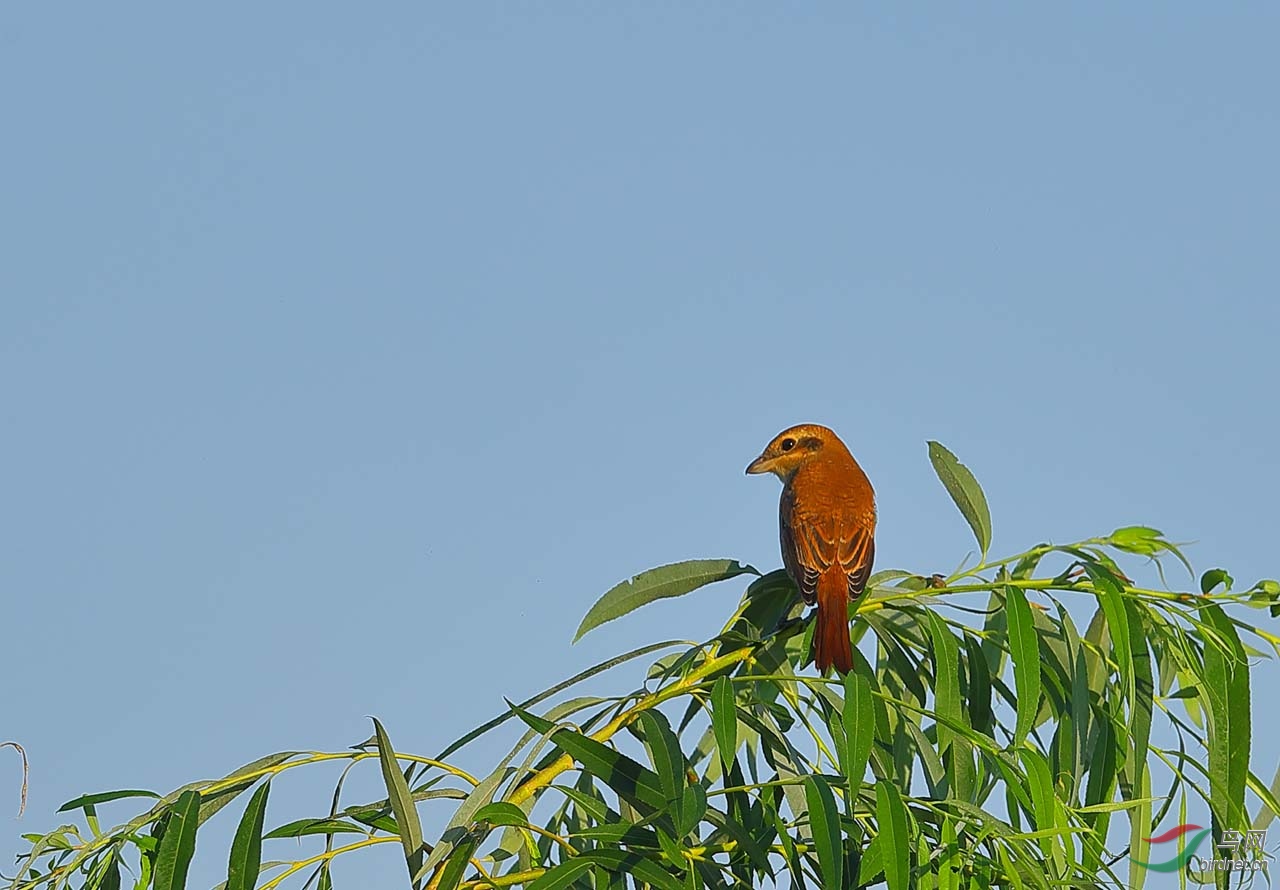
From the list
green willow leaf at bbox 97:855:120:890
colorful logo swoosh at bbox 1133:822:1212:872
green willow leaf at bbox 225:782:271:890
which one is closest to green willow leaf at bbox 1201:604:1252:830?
colorful logo swoosh at bbox 1133:822:1212:872

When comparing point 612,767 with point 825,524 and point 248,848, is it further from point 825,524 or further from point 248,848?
point 825,524

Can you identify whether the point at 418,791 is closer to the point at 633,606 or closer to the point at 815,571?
the point at 633,606

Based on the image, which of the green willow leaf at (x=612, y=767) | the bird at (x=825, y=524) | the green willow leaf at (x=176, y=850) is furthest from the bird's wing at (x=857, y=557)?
the green willow leaf at (x=176, y=850)

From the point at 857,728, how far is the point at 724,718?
22cm

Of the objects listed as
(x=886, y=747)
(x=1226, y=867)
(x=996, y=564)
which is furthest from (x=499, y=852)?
(x=1226, y=867)

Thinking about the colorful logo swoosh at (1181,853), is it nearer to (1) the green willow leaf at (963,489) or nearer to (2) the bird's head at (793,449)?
(1) the green willow leaf at (963,489)

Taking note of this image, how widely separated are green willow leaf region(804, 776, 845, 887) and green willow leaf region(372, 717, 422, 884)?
69 centimetres

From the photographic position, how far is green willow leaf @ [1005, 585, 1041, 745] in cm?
265

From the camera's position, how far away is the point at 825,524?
446 cm

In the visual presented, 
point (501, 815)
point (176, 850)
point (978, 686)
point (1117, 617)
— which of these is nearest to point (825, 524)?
point (978, 686)

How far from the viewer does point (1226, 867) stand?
2975mm

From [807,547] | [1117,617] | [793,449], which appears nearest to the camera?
[1117,617]

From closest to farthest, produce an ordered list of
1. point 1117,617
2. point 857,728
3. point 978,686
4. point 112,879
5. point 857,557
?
point 857,728 < point 1117,617 < point 112,879 < point 978,686 < point 857,557

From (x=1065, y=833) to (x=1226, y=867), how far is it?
2.63 feet
